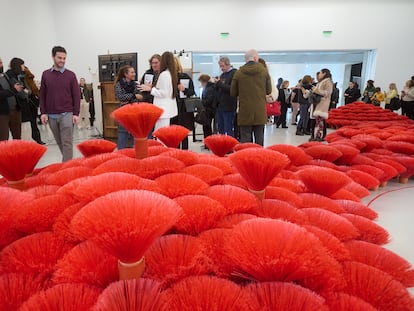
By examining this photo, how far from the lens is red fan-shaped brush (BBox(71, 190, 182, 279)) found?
31 centimetres

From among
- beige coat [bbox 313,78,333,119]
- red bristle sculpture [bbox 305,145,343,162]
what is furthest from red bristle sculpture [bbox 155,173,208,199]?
beige coat [bbox 313,78,333,119]

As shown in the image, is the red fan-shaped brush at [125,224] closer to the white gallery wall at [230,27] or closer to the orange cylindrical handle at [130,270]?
the orange cylindrical handle at [130,270]

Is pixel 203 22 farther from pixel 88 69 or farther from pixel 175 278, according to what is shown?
pixel 175 278

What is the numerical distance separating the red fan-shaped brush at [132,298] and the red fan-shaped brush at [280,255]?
103 millimetres

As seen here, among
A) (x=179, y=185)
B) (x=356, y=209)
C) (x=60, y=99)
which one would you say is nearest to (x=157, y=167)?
(x=179, y=185)

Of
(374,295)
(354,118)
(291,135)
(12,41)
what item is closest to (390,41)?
(291,135)

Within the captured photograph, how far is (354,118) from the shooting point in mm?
3439

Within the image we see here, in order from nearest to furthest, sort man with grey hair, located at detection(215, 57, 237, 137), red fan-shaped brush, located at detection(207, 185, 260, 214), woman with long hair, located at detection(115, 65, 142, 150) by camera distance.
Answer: red fan-shaped brush, located at detection(207, 185, 260, 214) → woman with long hair, located at detection(115, 65, 142, 150) → man with grey hair, located at detection(215, 57, 237, 137)

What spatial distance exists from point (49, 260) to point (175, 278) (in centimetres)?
18

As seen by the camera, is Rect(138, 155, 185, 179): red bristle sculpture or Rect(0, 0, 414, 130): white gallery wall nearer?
Rect(138, 155, 185, 179): red bristle sculpture

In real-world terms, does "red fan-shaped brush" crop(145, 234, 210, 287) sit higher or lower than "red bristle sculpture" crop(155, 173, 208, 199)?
lower

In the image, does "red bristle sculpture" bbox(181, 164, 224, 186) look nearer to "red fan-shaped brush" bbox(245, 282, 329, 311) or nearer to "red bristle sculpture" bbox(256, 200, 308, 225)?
"red bristle sculpture" bbox(256, 200, 308, 225)

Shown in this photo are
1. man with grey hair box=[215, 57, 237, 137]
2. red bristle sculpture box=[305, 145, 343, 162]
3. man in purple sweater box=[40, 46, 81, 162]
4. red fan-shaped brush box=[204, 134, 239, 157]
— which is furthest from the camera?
man with grey hair box=[215, 57, 237, 137]

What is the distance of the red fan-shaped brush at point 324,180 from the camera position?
2.36 ft
